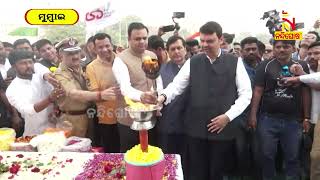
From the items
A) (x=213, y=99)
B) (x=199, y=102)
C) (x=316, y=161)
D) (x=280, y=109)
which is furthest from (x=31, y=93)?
(x=316, y=161)

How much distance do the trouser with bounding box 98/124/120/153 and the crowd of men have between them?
0.01 metres

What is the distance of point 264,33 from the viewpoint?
4.51 metres

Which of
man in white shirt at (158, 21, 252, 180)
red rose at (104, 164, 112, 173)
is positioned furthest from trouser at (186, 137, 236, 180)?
red rose at (104, 164, 112, 173)

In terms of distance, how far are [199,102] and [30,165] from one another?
1467 millimetres

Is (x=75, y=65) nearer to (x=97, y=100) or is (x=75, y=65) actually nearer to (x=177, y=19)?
(x=97, y=100)

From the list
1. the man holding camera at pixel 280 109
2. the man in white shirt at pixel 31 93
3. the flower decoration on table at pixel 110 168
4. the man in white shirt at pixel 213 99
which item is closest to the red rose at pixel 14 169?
the flower decoration on table at pixel 110 168

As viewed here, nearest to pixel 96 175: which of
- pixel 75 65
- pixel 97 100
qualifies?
pixel 97 100

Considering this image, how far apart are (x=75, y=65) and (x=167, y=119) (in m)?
1.06

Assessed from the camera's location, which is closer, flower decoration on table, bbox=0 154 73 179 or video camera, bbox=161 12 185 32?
flower decoration on table, bbox=0 154 73 179

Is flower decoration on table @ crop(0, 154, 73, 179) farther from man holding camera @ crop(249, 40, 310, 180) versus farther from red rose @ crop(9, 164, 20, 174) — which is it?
man holding camera @ crop(249, 40, 310, 180)

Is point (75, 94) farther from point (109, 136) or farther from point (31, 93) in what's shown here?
point (109, 136)

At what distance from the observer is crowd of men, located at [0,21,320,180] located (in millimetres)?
2938

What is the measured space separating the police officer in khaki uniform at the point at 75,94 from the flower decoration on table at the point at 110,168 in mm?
872

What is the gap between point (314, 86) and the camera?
3.16 metres
